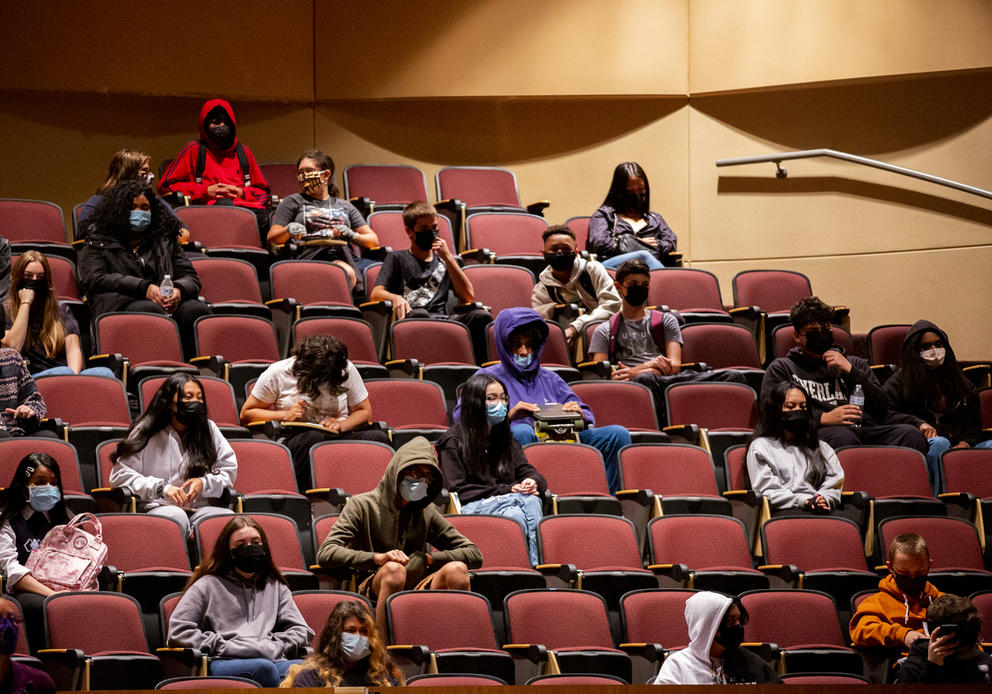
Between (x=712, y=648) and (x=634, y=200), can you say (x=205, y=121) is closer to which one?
(x=634, y=200)

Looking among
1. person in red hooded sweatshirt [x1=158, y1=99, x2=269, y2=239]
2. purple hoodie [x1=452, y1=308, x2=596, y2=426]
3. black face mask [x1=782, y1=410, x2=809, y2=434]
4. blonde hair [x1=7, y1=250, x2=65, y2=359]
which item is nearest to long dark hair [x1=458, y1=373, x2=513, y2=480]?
purple hoodie [x1=452, y1=308, x2=596, y2=426]

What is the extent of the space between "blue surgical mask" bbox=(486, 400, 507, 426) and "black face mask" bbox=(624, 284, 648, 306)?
2.51 feet

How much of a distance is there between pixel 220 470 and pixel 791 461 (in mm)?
1242

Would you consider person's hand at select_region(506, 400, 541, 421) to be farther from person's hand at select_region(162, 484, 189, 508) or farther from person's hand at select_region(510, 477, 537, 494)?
person's hand at select_region(162, 484, 189, 508)

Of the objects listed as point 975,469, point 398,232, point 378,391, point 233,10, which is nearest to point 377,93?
point 233,10

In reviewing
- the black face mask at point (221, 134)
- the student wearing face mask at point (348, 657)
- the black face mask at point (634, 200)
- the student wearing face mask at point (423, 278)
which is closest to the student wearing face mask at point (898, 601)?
the student wearing face mask at point (348, 657)

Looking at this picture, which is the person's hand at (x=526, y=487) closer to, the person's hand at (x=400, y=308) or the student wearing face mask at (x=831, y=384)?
the student wearing face mask at (x=831, y=384)

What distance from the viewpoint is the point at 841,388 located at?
3475 mm

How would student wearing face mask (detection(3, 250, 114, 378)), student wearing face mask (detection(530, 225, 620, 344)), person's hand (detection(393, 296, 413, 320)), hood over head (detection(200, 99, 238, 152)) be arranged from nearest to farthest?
student wearing face mask (detection(3, 250, 114, 378))
person's hand (detection(393, 296, 413, 320))
student wearing face mask (detection(530, 225, 620, 344))
hood over head (detection(200, 99, 238, 152))

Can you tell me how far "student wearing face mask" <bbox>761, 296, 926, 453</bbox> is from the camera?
11.1ft

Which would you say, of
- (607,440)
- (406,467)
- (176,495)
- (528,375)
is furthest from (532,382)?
(176,495)

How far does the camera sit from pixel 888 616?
2.69 m

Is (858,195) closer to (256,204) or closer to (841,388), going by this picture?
(841,388)

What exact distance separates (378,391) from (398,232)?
1.18m
